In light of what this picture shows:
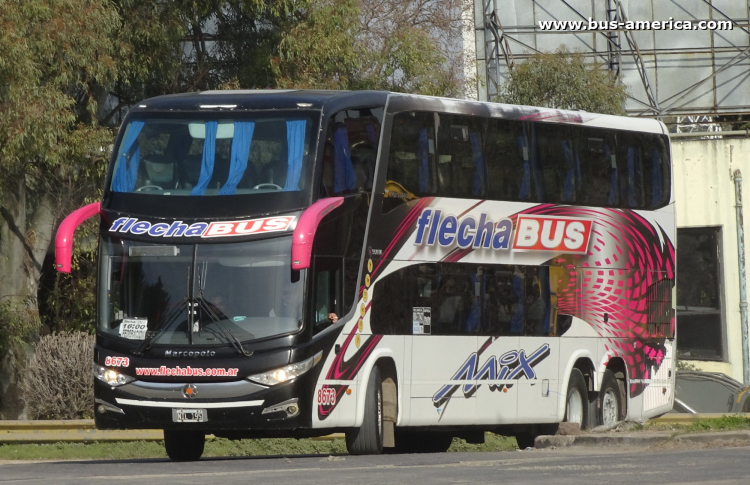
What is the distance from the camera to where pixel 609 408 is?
1959 cm

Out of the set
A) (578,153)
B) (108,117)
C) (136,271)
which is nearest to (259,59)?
(108,117)

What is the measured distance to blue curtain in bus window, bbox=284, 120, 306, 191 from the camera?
48.1ft

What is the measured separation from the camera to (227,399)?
14.1m

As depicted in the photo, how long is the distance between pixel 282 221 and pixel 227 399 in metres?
1.95

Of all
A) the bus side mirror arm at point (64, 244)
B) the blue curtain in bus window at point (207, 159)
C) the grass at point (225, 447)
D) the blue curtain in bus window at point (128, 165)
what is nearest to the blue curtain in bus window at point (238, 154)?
the blue curtain in bus window at point (207, 159)

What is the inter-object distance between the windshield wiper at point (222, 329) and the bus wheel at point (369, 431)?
1.83m

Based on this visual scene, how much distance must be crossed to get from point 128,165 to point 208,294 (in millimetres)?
1889

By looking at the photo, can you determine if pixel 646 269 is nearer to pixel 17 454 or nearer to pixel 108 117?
pixel 17 454

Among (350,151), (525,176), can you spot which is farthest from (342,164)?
(525,176)

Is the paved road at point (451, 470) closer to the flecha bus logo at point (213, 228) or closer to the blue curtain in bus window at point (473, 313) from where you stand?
the flecha bus logo at point (213, 228)

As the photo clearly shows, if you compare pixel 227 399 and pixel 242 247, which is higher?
pixel 242 247

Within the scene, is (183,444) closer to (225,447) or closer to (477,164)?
(225,447)

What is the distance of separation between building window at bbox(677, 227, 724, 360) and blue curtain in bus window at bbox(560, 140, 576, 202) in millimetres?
17134

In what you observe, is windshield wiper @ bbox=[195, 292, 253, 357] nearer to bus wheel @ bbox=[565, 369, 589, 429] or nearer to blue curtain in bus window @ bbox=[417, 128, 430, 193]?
blue curtain in bus window @ bbox=[417, 128, 430, 193]
